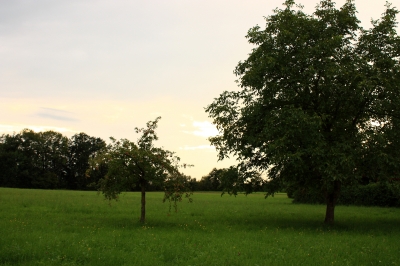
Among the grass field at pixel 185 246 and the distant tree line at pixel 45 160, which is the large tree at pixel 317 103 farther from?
the distant tree line at pixel 45 160

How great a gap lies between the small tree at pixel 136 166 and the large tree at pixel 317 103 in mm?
4173

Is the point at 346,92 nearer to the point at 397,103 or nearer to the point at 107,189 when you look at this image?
the point at 397,103

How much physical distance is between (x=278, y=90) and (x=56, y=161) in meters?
112

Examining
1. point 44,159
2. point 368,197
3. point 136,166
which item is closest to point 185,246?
point 136,166

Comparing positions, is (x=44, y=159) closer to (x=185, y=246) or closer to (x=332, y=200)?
(x=332, y=200)

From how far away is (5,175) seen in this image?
10375 cm

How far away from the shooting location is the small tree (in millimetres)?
18062

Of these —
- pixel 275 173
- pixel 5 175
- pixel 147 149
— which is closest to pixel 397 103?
pixel 275 173

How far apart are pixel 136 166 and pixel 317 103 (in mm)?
10871

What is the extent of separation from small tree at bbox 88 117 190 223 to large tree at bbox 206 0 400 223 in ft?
13.7

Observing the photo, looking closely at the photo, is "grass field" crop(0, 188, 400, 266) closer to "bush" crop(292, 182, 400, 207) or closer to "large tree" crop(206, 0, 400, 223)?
"large tree" crop(206, 0, 400, 223)

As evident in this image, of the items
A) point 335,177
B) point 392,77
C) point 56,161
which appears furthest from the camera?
point 56,161

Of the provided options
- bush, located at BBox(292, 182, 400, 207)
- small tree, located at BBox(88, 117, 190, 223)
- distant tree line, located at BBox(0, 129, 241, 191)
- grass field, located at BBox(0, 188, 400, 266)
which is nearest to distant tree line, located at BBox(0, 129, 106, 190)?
distant tree line, located at BBox(0, 129, 241, 191)

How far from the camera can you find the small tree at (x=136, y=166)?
18.1 metres
